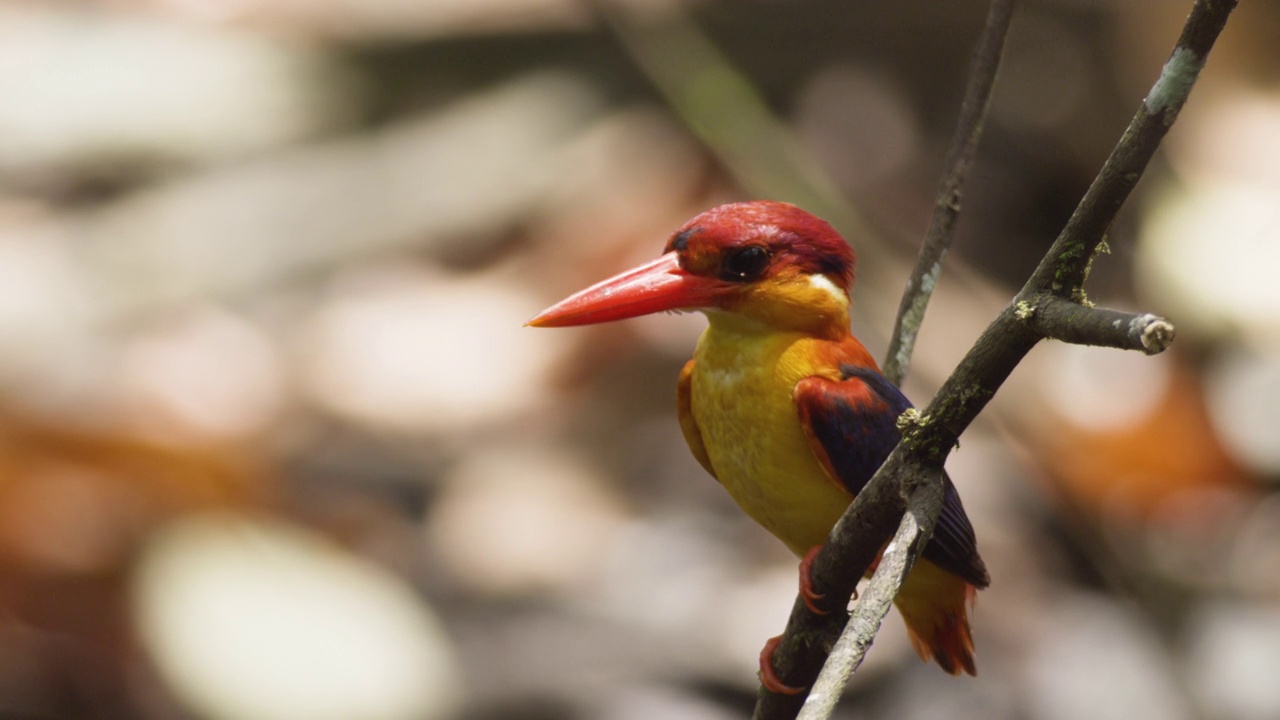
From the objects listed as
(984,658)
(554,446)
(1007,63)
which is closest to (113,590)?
(554,446)

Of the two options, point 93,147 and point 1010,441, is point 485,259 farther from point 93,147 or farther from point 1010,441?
point 1010,441

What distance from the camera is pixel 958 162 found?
1.69 metres

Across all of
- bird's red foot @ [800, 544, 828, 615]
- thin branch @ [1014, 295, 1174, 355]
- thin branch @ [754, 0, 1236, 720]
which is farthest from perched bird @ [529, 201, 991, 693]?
thin branch @ [1014, 295, 1174, 355]

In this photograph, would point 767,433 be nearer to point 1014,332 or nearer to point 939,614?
point 939,614

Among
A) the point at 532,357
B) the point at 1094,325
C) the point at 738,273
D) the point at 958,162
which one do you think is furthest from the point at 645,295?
the point at 532,357

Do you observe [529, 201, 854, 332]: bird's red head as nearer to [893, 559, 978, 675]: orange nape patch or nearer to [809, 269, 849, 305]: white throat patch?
[809, 269, 849, 305]: white throat patch

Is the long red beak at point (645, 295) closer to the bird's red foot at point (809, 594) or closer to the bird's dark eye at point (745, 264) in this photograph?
the bird's dark eye at point (745, 264)

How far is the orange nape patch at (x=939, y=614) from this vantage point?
2.06 metres

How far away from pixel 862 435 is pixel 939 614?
19.3 inches

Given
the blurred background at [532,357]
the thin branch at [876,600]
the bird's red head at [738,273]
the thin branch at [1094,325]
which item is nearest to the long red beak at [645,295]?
the bird's red head at [738,273]

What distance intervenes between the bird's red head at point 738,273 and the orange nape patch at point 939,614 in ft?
1.49

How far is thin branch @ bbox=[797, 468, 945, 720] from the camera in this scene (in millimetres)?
1188

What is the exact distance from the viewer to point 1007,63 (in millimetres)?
5316

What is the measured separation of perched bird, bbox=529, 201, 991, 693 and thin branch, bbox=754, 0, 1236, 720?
1.10 ft
